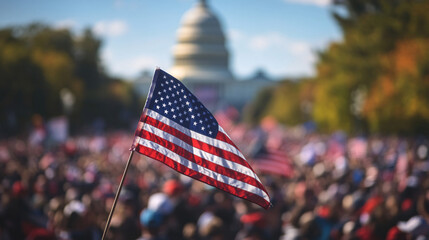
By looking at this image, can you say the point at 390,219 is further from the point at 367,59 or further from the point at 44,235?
the point at 367,59

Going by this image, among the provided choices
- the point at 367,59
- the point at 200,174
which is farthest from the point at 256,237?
the point at 367,59

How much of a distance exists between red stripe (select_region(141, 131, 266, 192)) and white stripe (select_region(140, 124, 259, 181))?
0.06ft

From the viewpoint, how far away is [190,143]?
6.28 m

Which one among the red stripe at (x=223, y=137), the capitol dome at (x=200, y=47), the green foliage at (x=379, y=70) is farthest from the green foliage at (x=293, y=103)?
the red stripe at (x=223, y=137)

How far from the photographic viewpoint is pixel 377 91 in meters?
48.8

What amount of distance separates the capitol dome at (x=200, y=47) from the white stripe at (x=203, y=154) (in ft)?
515

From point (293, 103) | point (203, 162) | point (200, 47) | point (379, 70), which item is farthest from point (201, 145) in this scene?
point (200, 47)

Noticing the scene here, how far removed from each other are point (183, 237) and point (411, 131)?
36.3m

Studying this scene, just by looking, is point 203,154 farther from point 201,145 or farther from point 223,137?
point 223,137

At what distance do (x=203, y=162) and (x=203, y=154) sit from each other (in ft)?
0.20

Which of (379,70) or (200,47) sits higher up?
(379,70)

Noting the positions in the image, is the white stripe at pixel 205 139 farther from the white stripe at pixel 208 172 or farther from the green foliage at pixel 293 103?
the green foliage at pixel 293 103

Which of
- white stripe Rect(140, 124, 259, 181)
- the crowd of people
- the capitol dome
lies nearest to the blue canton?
white stripe Rect(140, 124, 259, 181)

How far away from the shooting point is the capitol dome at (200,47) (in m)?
166
